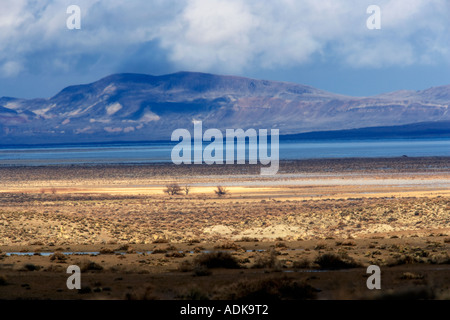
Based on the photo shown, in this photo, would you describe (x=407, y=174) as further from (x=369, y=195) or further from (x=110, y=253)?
(x=110, y=253)

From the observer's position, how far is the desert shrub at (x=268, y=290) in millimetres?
14062

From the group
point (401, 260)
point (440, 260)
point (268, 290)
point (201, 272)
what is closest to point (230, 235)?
point (401, 260)

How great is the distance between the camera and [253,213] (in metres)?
41.0

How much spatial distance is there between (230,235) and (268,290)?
19.5m

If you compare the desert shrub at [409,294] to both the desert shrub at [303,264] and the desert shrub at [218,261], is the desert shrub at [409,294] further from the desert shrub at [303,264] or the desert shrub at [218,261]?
the desert shrub at [218,261]

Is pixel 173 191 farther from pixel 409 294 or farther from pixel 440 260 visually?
pixel 409 294

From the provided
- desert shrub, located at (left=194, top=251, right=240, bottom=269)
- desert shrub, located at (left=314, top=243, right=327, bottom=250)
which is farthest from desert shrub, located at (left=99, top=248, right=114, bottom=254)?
desert shrub, located at (left=314, top=243, right=327, bottom=250)

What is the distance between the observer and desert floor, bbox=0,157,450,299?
16219 millimetres

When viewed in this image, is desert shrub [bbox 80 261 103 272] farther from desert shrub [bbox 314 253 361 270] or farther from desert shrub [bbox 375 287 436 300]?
desert shrub [bbox 375 287 436 300]

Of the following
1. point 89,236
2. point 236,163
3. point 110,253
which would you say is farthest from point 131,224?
point 236,163

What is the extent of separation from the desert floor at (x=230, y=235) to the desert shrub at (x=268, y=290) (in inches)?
1.1

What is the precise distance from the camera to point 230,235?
111ft

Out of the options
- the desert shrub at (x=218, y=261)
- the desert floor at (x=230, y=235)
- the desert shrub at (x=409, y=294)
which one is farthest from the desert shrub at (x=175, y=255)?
the desert shrub at (x=409, y=294)

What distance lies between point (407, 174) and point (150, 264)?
53.7 m
